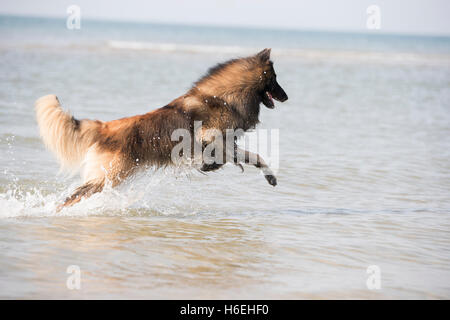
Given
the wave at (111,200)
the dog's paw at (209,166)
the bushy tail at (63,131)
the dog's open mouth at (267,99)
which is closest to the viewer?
the bushy tail at (63,131)

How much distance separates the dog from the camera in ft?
17.2

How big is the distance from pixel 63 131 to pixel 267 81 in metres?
2.18

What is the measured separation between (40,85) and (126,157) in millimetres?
9950

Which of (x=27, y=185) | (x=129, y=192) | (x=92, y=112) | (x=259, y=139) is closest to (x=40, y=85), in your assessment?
(x=92, y=112)

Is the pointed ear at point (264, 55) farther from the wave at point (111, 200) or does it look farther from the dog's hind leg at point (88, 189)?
the dog's hind leg at point (88, 189)

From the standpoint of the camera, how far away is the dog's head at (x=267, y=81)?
5930 mm

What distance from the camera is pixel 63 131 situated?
520 centimetres

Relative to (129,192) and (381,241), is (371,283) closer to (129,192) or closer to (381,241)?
(381,241)

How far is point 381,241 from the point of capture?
505 cm

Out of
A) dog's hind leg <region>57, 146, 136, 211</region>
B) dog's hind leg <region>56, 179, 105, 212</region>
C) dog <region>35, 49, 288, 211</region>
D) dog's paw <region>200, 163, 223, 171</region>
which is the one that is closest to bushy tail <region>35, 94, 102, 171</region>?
dog <region>35, 49, 288, 211</region>

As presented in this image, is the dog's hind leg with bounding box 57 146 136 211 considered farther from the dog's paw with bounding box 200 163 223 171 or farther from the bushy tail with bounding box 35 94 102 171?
the dog's paw with bounding box 200 163 223 171

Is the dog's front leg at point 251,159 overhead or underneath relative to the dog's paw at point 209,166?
overhead

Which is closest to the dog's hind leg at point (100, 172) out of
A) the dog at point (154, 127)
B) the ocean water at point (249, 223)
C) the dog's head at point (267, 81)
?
the dog at point (154, 127)
